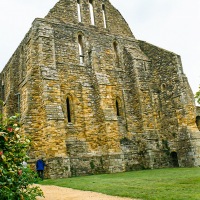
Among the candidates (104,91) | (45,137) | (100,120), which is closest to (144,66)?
(104,91)

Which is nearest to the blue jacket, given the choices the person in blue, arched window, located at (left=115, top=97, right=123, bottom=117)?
the person in blue

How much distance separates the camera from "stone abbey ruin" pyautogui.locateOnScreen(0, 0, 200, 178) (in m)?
15.9

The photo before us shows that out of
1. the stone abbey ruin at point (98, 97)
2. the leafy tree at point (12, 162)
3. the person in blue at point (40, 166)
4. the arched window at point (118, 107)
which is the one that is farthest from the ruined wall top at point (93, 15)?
the leafy tree at point (12, 162)

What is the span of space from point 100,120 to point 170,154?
5793 mm

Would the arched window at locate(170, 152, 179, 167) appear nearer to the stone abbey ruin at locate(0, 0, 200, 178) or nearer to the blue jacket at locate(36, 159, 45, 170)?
the stone abbey ruin at locate(0, 0, 200, 178)

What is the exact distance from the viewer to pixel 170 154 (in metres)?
19.3

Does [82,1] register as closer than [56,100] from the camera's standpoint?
No

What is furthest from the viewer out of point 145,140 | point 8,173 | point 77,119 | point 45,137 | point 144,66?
point 144,66

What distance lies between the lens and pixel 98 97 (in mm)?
17984

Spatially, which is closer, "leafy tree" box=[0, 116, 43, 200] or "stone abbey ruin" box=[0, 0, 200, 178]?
"leafy tree" box=[0, 116, 43, 200]

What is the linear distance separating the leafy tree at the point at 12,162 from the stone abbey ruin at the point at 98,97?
349 inches

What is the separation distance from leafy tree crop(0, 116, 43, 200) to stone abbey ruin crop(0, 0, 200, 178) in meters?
8.86

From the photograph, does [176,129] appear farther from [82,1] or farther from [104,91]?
[82,1]

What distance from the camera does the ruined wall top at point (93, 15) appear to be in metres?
19.6
